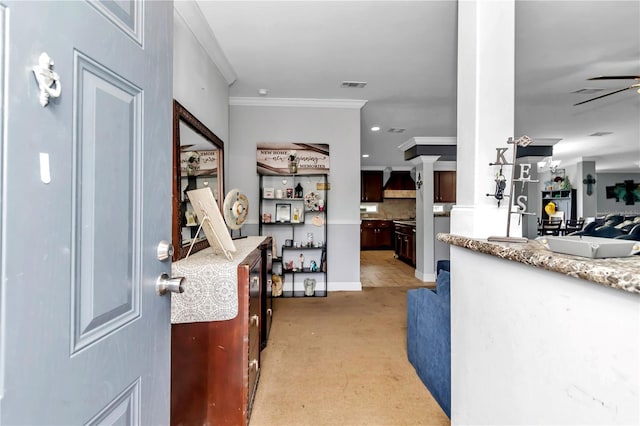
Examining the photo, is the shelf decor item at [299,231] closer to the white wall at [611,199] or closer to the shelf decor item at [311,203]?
the shelf decor item at [311,203]

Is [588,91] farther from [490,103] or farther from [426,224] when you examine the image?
[490,103]

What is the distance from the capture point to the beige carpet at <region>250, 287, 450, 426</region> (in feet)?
5.92

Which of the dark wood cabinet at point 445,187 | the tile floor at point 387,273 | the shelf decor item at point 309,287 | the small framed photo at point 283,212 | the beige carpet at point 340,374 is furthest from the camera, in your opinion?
the dark wood cabinet at point 445,187

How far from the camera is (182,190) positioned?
2.16 m

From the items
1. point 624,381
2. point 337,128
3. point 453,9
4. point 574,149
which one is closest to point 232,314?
point 624,381

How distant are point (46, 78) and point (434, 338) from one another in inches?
83.3

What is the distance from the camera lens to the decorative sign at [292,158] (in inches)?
169

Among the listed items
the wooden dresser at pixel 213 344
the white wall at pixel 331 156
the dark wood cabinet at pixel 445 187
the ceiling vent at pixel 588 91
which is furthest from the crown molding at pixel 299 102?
the dark wood cabinet at pixel 445 187

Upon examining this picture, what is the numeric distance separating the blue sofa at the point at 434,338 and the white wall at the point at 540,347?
0.29 metres

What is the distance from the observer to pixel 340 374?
224cm

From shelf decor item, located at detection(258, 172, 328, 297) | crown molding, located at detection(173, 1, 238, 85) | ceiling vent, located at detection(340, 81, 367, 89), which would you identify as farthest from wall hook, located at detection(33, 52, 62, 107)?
shelf decor item, located at detection(258, 172, 328, 297)

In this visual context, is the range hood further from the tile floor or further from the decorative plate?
the decorative plate

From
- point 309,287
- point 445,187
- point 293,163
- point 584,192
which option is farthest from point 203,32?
point 584,192

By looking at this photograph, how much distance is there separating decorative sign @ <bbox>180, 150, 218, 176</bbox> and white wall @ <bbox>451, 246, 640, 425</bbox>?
186cm
